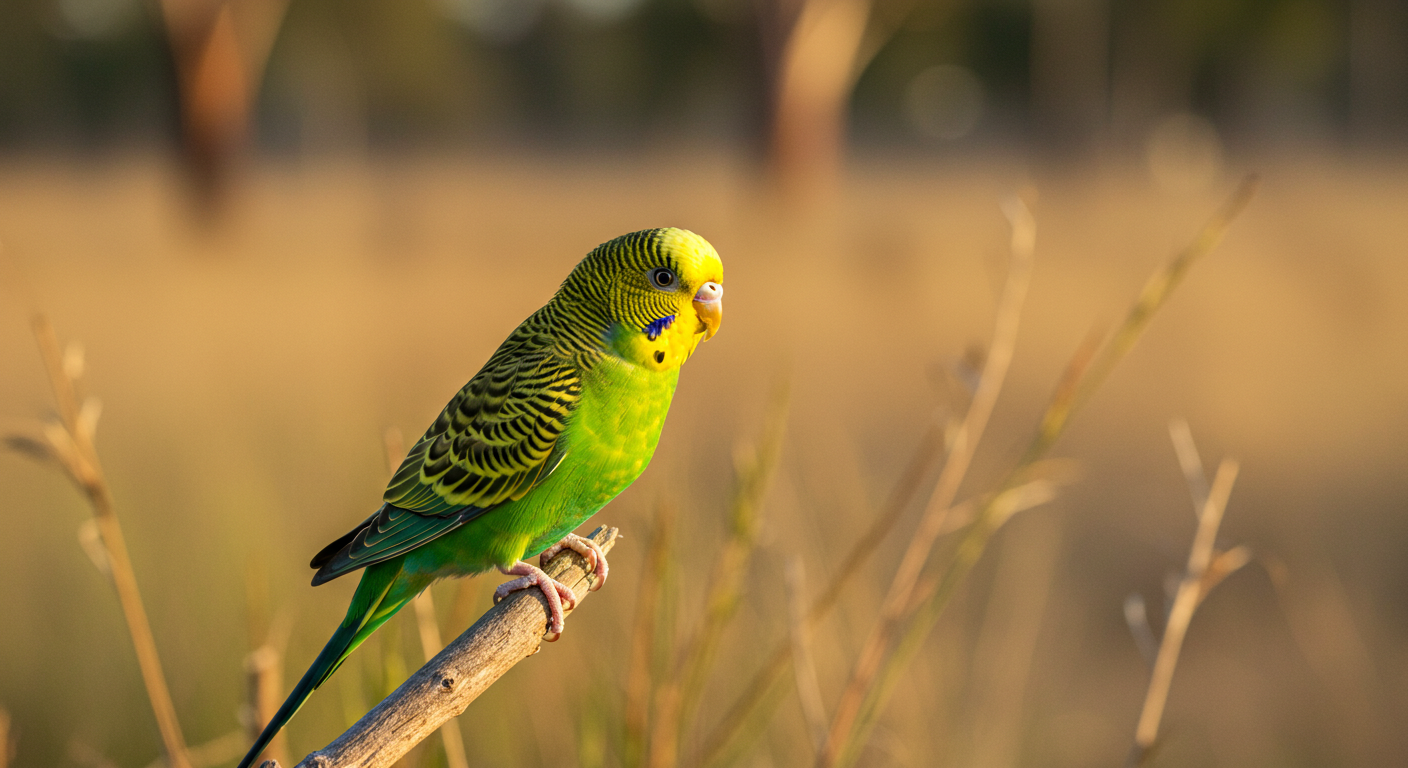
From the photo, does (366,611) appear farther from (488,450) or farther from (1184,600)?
(1184,600)

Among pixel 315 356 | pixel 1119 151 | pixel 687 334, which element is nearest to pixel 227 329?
pixel 315 356

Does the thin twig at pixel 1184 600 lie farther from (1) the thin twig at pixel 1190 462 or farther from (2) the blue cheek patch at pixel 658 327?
(2) the blue cheek patch at pixel 658 327

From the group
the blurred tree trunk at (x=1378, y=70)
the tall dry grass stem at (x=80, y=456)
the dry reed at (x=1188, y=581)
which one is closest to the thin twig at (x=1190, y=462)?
the dry reed at (x=1188, y=581)

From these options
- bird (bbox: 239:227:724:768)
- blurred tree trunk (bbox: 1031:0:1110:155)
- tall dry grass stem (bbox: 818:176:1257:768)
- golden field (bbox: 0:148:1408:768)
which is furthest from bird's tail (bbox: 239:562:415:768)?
blurred tree trunk (bbox: 1031:0:1110:155)

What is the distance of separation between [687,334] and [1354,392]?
7.78 metres

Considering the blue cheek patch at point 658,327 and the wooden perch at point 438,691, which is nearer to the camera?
the wooden perch at point 438,691

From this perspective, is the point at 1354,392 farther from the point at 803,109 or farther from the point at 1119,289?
the point at 803,109

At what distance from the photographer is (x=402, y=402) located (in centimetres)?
484

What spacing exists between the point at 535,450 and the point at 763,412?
178 inches

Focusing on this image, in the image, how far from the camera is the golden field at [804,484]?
3.02 metres

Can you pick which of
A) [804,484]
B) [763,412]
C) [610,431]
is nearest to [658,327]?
[610,431]

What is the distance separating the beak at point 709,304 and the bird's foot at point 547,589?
39cm

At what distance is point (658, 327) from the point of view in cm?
119

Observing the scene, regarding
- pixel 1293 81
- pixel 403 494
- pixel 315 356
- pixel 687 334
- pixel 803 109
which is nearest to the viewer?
pixel 687 334
